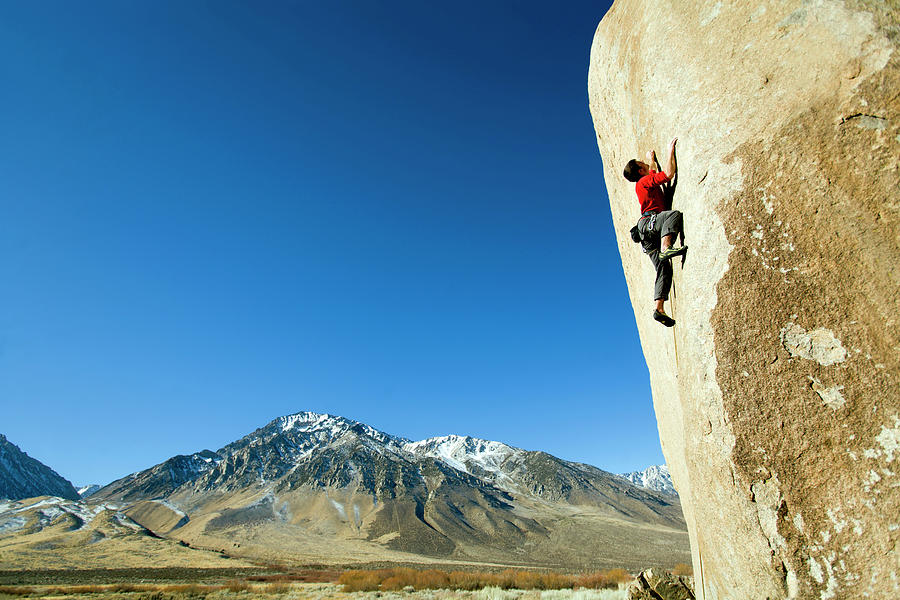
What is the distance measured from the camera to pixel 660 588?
1116cm

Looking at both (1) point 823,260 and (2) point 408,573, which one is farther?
(2) point 408,573

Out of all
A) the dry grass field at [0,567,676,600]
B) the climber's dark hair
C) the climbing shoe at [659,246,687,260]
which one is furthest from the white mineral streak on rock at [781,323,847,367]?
the dry grass field at [0,567,676,600]

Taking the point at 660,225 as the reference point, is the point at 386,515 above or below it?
below

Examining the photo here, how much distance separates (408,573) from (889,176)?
4153 cm

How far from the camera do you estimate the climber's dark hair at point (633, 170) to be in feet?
20.6

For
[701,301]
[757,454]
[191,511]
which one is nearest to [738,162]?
[701,301]

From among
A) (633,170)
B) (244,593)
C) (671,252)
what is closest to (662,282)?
(671,252)

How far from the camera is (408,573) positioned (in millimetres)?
36656

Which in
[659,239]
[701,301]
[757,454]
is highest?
[659,239]

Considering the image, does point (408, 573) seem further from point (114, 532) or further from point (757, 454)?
point (114, 532)

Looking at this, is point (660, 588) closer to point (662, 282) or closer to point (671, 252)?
point (662, 282)

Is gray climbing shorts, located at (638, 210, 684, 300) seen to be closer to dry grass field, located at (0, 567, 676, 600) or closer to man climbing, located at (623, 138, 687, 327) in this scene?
man climbing, located at (623, 138, 687, 327)

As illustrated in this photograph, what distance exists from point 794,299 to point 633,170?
3087mm

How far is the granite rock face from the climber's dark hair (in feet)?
3.31
